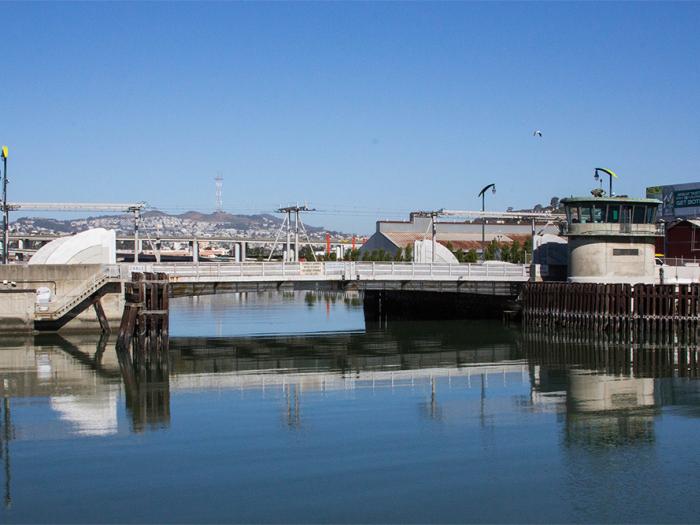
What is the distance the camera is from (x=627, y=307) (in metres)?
60.4

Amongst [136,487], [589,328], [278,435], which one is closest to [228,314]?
[589,328]

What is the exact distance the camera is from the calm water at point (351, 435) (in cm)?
2261

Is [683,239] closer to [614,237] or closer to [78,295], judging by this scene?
[614,237]

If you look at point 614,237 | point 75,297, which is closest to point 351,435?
point 75,297

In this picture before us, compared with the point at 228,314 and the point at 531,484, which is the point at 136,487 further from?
the point at 228,314

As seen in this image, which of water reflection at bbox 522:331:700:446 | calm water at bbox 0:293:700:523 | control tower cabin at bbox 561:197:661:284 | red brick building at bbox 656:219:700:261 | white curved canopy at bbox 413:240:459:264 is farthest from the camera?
red brick building at bbox 656:219:700:261

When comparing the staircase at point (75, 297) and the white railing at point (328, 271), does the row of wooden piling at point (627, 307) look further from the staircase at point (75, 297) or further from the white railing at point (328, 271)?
the staircase at point (75, 297)

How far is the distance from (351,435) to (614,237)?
4073 cm

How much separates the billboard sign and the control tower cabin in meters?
39.8

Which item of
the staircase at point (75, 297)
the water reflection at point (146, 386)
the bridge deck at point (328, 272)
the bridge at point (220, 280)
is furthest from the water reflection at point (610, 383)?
the staircase at point (75, 297)

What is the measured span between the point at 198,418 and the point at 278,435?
4465mm

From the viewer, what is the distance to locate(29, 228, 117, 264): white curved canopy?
204 ft

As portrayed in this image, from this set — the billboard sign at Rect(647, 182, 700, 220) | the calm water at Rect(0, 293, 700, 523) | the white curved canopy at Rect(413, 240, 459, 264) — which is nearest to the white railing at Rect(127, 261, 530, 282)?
the calm water at Rect(0, 293, 700, 523)

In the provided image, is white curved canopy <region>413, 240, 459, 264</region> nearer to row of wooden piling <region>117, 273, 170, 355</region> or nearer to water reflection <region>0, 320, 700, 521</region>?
water reflection <region>0, 320, 700, 521</region>
